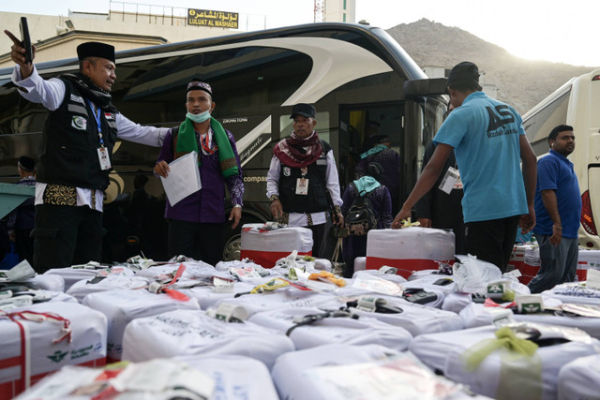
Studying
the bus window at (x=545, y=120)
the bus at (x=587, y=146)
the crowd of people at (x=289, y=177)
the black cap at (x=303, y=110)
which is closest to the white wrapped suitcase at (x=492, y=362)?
the crowd of people at (x=289, y=177)

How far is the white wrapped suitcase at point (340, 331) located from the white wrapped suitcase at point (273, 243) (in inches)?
84.2

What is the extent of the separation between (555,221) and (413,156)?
158cm

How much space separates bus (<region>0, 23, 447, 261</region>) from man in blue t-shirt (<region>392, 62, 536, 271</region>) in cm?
228

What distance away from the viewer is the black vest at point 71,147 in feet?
9.05

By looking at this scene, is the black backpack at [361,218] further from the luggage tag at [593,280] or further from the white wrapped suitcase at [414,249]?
the luggage tag at [593,280]

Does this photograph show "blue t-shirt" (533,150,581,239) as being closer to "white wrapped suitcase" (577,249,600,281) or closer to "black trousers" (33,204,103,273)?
"white wrapped suitcase" (577,249,600,281)

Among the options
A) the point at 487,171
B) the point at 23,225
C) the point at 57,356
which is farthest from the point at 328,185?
the point at 23,225

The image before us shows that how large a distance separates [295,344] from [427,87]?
12.9ft

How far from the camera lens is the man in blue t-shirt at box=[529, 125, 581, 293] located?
4371 millimetres

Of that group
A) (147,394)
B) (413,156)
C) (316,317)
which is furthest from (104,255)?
(147,394)

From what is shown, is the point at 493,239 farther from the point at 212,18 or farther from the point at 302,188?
the point at 212,18

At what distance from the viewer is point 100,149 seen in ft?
9.60

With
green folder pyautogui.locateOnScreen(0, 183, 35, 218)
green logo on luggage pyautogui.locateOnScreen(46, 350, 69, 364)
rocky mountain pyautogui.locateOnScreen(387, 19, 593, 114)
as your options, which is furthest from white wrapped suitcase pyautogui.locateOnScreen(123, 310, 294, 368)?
rocky mountain pyautogui.locateOnScreen(387, 19, 593, 114)

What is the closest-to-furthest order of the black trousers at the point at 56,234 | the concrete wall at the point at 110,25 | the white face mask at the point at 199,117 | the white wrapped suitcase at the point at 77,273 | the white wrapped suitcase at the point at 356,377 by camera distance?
the white wrapped suitcase at the point at 356,377
the white wrapped suitcase at the point at 77,273
the black trousers at the point at 56,234
the white face mask at the point at 199,117
the concrete wall at the point at 110,25
